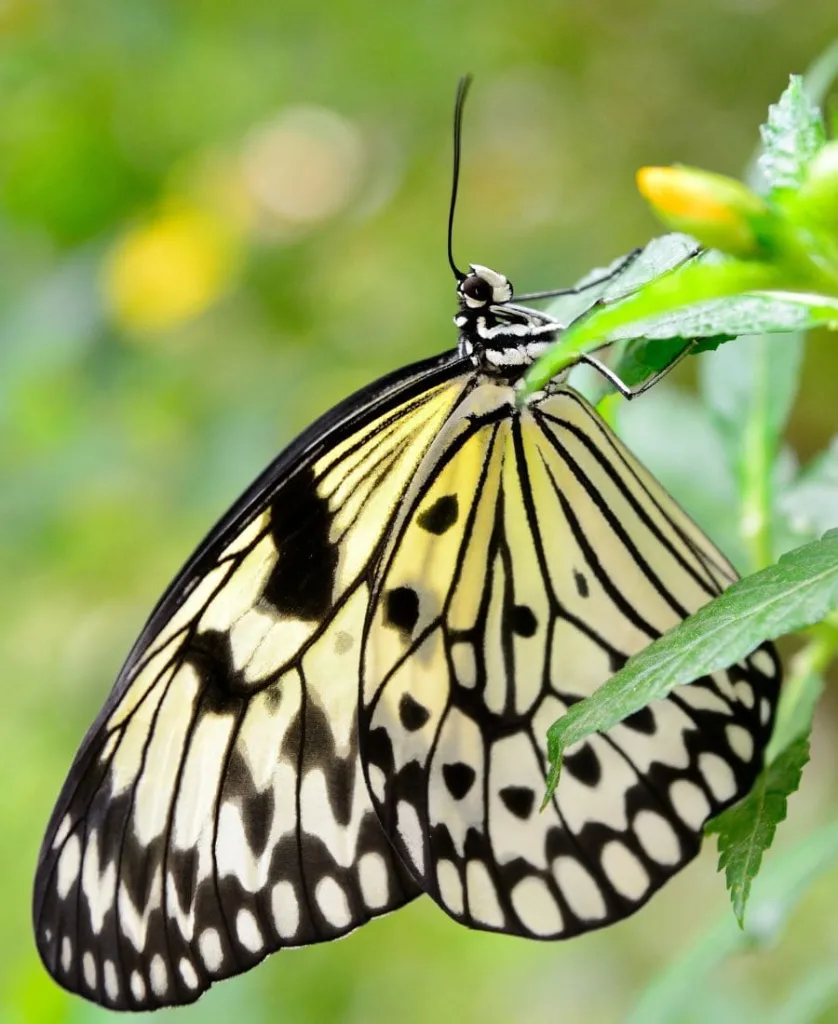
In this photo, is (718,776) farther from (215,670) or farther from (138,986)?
(138,986)

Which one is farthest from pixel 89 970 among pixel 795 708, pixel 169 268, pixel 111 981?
pixel 169 268

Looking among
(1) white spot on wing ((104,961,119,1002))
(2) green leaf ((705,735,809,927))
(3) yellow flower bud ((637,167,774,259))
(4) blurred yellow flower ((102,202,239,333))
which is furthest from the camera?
(4) blurred yellow flower ((102,202,239,333))

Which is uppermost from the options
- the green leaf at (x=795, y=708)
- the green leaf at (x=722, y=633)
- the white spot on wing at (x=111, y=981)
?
the white spot on wing at (x=111, y=981)

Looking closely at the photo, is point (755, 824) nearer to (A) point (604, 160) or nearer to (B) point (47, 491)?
(B) point (47, 491)

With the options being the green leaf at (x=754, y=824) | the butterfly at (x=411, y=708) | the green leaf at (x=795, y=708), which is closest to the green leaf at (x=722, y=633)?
the green leaf at (x=754, y=824)

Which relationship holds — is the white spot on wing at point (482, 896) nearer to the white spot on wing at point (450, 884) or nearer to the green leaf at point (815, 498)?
the white spot on wing at point (450, 884)

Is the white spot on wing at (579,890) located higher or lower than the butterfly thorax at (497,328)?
lower

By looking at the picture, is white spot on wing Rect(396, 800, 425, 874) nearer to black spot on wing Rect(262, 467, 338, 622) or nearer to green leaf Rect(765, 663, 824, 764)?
black spot on wing Rect(262, 467, 338, 622)

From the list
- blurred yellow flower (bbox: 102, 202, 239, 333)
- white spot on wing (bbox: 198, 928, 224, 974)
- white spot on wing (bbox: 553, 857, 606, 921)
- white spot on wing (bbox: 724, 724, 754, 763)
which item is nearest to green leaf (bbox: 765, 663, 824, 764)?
white spot on wing (bbox: 724, 724, 754, 763)
